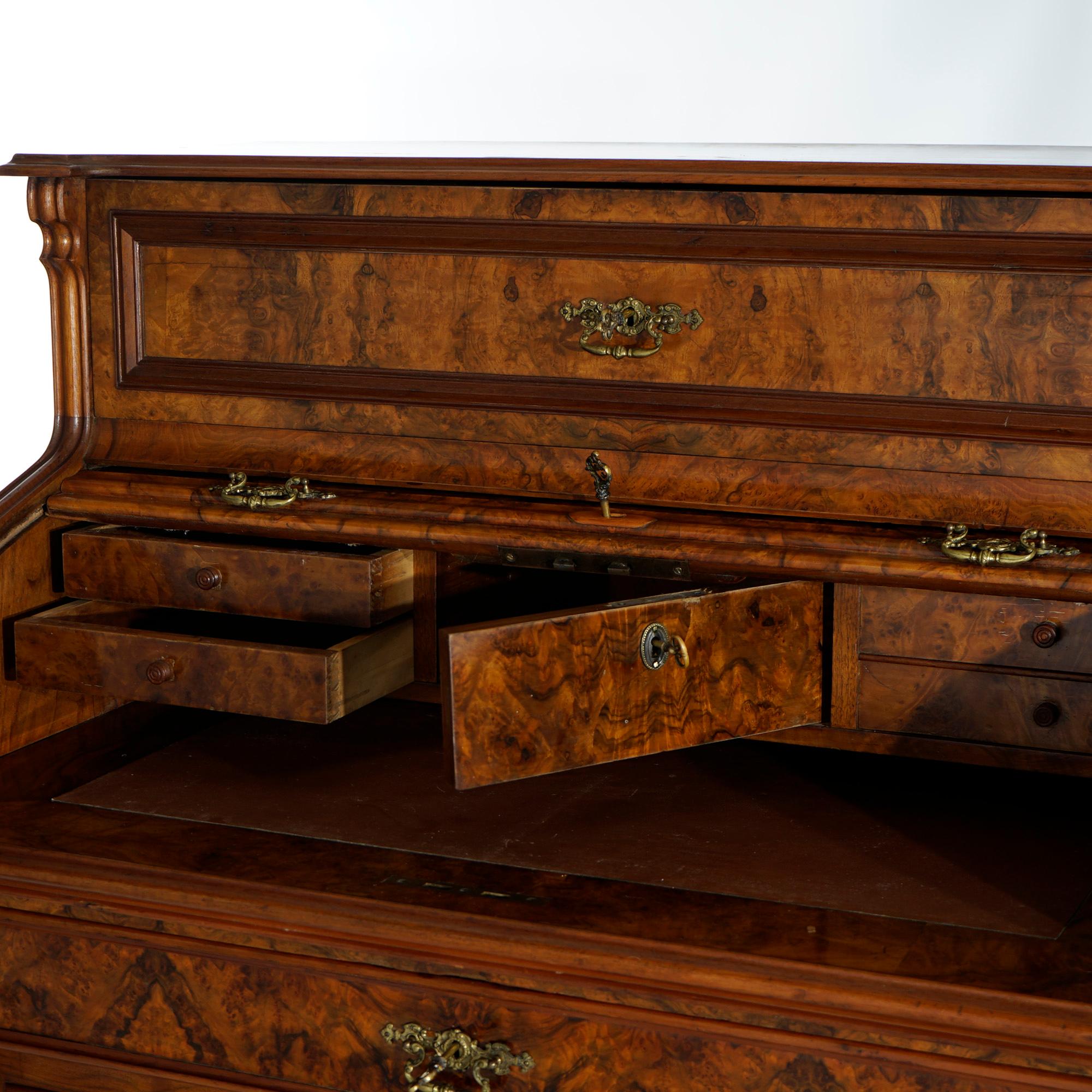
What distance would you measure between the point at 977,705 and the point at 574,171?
849 mm

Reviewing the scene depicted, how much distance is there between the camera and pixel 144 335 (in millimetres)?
2172

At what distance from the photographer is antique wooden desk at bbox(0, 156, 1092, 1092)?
1688 mm

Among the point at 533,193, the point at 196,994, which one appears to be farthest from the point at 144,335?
the point at 196,994

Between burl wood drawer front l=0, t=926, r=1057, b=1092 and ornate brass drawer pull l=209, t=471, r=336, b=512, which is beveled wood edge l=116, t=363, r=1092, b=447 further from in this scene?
burl wood drawer front l=0, t=926, r=1057, b=1092

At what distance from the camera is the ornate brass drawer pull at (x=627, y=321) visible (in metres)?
1.92

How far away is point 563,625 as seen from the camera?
1717mm

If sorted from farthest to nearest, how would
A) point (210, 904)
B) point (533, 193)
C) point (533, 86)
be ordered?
point (533, 86) → point (533, 193) → point (210, 904)

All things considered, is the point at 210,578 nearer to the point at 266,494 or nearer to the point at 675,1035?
the point at 266,494

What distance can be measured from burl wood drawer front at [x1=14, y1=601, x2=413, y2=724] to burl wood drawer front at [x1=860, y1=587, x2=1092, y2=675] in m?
0.67

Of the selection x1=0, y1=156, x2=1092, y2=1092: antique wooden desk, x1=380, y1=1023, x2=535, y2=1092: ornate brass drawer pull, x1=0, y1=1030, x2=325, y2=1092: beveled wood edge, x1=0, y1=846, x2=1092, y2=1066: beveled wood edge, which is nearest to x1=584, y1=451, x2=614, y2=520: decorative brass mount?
x1=0, y1=156, x2=1092, y2=1092: antique wooden desk

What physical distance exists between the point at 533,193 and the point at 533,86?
1.55 meters

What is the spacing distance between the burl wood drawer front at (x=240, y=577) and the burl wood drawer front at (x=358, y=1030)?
→ 467 mm

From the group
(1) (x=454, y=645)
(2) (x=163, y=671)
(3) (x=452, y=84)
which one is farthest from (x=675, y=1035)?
(3) (x=452, y=84)

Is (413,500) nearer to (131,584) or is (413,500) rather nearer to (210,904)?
(131,584)
